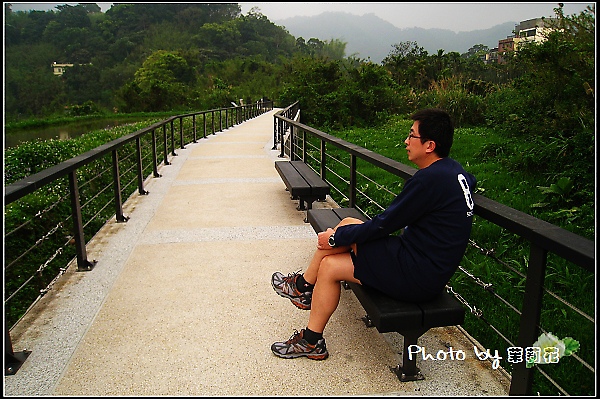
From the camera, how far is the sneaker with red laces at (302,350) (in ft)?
8.38

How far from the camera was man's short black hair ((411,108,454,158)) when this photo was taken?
87.9 inches

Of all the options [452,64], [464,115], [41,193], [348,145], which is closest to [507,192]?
[348,145]

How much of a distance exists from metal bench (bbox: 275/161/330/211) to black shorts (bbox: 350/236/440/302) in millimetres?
2661

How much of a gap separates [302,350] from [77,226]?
2.17 metres

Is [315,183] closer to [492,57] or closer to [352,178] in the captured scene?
[352,178]

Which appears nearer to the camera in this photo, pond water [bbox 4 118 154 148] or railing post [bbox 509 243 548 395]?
railing post [bbox 509 243 548 395]

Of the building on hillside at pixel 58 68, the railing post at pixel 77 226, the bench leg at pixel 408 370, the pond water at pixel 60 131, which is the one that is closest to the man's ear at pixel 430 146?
the bench leg at pixel 408 370

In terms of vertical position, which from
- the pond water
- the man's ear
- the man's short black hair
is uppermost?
the pond water

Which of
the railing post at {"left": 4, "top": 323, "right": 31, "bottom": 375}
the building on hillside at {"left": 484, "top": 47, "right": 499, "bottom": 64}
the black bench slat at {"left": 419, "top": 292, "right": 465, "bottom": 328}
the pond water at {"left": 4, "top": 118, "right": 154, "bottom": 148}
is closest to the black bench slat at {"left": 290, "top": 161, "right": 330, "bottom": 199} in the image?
the black bench slat at {"left": 419, "top": 292, "right": 465, "bottom": 328}

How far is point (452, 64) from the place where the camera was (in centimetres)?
3084

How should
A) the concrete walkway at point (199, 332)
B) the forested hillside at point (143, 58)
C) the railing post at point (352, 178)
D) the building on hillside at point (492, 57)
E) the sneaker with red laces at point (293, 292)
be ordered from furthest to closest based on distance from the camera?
the forested hillside at point (143, 58) < the building on hillside at point (492, 57) < the railing post at point (352, 178) < the sneaker with red laces at point (293, 292) < the concrete walkway at point (199, 332)

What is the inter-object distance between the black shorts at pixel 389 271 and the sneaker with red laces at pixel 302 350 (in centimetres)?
46

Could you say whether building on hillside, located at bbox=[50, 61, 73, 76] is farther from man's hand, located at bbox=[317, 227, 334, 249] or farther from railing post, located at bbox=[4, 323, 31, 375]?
man's hand, located at bbox=[317, 227, 334, 249]

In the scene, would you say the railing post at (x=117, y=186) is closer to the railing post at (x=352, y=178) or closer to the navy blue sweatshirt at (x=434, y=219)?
the railing post at (x=352, y=178)
